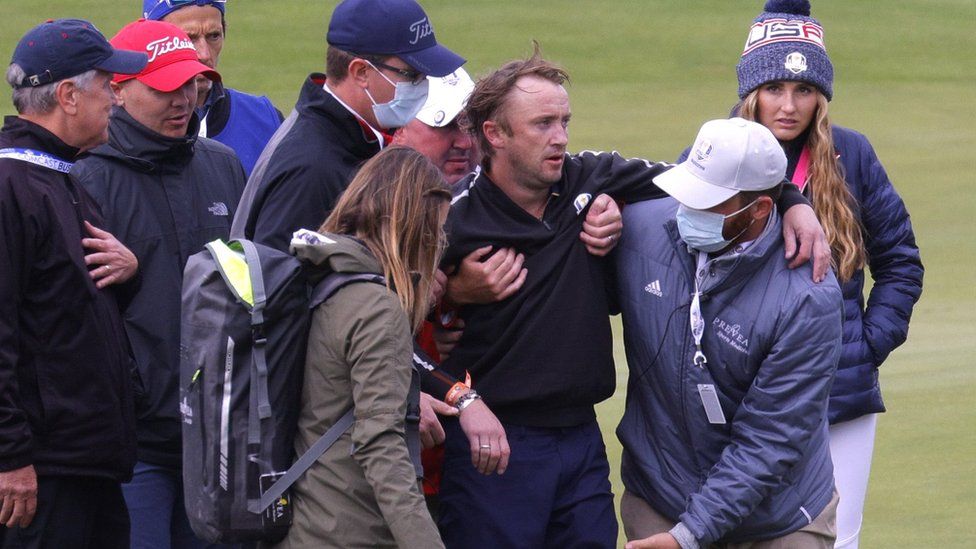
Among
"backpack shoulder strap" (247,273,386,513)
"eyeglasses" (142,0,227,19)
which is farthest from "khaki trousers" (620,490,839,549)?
"eyeglasses" (142,0,227,19)

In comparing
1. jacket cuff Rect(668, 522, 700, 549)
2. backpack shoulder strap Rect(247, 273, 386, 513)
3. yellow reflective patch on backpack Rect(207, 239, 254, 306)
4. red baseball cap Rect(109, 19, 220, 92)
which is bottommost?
jacket cuff Rect(668, 522, 700, 549)

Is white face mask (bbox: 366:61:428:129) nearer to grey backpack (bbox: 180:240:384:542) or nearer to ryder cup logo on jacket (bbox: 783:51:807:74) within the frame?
grey backpack (bbox: 180:240:384:542)

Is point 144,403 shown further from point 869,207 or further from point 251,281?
point 869,207

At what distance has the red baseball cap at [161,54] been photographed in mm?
5004

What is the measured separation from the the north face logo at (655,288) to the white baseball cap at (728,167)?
29 centimetres

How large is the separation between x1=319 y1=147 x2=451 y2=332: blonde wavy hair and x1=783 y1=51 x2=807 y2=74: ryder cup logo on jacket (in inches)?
66.1

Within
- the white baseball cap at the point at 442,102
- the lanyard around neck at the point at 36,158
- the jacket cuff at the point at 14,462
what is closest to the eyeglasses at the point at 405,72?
the white baseball cap at the point at 442,102

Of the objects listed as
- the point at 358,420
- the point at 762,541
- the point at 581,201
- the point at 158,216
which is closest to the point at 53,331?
the point at 158,216

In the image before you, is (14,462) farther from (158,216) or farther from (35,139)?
(158,216)

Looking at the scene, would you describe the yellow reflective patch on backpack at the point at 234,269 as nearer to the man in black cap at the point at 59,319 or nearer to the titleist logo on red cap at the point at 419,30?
the man in black cap at the point at 59,319

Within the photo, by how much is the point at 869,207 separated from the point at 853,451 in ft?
2.70

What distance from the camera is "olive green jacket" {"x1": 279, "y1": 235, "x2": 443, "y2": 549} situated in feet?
12.5

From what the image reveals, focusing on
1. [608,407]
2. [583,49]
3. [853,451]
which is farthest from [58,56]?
[583,49]

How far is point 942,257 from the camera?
1257cm
